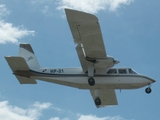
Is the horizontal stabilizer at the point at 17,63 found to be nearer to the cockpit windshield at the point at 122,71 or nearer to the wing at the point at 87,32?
the wing at the point at 87,32

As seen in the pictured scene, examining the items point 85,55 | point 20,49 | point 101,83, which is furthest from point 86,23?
point 20,49

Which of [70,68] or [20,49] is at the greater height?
[20,49]

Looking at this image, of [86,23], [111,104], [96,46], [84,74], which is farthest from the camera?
[111,104]

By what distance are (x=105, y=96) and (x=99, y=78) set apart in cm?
444

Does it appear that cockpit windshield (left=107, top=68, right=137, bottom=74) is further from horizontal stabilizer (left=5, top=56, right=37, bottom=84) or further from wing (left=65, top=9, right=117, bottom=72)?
horizontal stabilizer (left=5, top=56, right=37, bottom=84)

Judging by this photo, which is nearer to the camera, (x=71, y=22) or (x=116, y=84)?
(x=71, y=22)

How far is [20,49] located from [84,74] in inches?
251

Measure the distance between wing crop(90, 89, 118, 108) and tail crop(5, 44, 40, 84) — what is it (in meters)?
5.87

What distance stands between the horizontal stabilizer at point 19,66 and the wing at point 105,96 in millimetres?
5868

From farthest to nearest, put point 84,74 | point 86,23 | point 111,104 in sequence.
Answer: point 111,104 < point 84,74 < point 86,23

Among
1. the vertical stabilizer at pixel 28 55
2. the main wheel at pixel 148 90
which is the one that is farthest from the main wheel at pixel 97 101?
the vertical stabilizer at pixel 28 55

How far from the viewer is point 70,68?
33594mm

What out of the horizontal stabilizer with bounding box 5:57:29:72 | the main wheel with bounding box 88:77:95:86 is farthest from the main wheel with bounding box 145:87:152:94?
the horizontal stabilizer with bounding box 5:57:29:72

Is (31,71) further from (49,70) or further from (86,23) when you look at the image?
(86,23)
